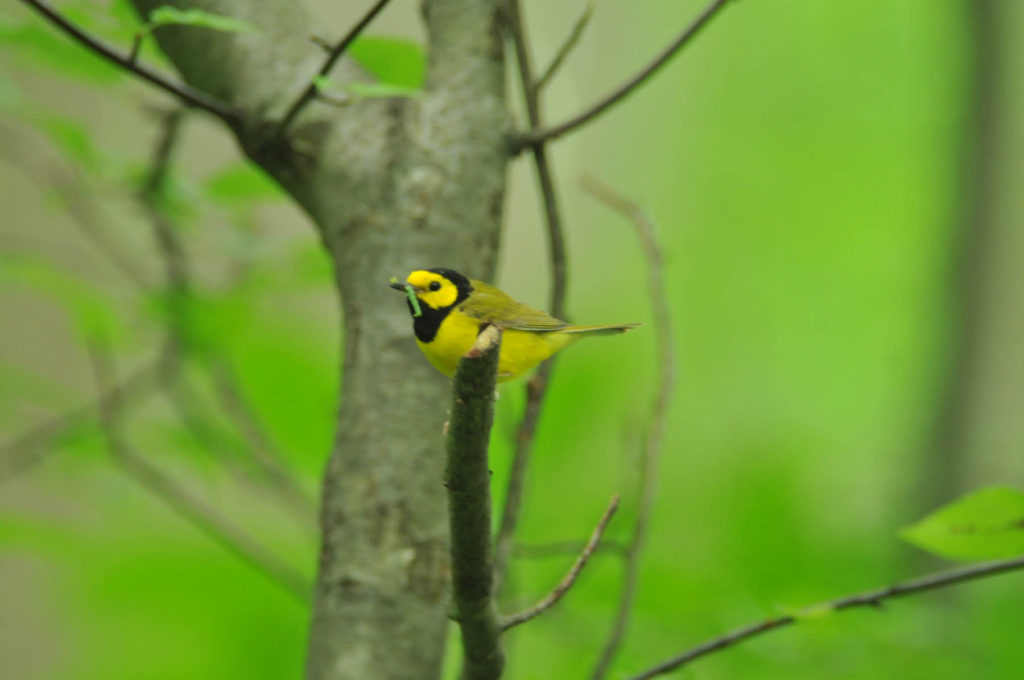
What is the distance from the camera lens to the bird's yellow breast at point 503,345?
1455mm

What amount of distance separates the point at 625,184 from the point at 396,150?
1178 centimetres

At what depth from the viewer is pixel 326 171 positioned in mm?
2027

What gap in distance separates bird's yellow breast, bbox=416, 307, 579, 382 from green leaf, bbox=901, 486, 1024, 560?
0.67m

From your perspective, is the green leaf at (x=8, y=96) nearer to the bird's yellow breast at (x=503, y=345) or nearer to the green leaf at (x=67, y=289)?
the green leaf at (x=67, y=289)

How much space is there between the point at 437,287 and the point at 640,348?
6.24 metres

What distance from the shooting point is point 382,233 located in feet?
6.24

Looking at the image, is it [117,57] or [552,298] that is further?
[552,298]

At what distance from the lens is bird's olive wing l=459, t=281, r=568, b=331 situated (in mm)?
1526

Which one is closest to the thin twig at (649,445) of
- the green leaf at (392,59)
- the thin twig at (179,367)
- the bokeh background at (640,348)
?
the bokeh background at (640,348)

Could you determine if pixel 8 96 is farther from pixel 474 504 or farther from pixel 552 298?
pixel 474 504

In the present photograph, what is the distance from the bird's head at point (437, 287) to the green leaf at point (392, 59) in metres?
0.90

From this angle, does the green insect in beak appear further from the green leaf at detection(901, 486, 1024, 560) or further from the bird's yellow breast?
the green leaf at detection(901, 486, 1024, 560)

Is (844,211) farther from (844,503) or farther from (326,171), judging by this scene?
(326,171)

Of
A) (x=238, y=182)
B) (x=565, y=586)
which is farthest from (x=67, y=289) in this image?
(x=565, y=586)
